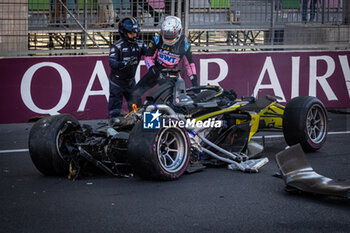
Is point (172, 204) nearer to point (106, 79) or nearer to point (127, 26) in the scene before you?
point (127, 26)

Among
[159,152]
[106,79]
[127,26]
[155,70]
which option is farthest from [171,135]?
[106,79]

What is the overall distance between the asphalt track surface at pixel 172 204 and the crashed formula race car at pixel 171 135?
19cm

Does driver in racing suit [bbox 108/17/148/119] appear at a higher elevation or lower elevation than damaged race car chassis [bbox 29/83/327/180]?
higher

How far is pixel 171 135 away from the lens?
6316 mm

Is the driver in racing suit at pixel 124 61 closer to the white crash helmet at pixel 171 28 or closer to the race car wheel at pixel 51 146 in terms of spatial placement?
the white crash helmet at pixel 171 28

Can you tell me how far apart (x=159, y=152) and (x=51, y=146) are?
125cm

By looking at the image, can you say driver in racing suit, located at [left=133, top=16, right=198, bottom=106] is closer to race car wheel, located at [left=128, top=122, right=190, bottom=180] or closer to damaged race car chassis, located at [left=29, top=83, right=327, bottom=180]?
damaged race car chassis, located at [left=29, top=83, right=327, bottom=180]

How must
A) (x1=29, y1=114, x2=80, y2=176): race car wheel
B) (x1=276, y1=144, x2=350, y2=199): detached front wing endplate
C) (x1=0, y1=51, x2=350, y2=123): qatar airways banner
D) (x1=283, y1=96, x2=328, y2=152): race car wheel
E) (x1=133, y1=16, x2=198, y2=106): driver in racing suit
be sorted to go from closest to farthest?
(x1=276, y1=144, x2=350, y2=199): detached front wing endplate
(x1=29, y1=114, x2=80, y2=176): race car wheel
(x1=283, y1=96, x2=328, y2=152): race car wheel
(x1=133, y1=16, x2=198, y2=106): driver in racing suit
(x1=0, y1=51, x2=350, y2=123): qatar airways banner

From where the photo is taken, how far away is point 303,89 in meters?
11.7

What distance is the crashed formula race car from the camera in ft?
19.6

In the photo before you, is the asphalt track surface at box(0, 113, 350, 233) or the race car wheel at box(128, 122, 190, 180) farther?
the race car wheel at box(128, 122, 190, 180)

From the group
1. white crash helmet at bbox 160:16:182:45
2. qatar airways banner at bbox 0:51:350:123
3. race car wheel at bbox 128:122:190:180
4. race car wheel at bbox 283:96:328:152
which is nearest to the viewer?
race car wheel at bbox 128:122:190:180

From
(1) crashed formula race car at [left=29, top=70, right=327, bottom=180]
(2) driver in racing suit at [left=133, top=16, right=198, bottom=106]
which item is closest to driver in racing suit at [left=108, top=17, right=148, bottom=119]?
(2) driver in racing suit at [left=133, top=16, right=198, bottom=106]

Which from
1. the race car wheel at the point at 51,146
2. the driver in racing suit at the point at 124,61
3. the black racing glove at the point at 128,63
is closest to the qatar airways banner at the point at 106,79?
the driver in racing suit at the point at 124,61
